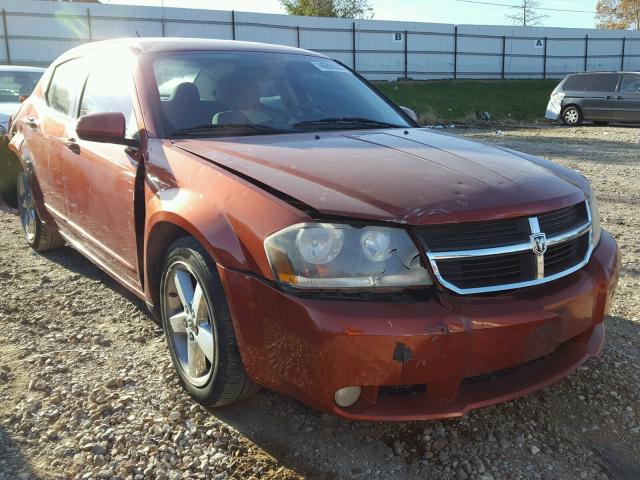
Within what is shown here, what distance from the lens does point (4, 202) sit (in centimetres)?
696

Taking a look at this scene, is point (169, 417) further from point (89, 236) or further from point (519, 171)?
point (519, 171)

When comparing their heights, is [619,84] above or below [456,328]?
above

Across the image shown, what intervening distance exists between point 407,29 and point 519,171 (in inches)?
1096

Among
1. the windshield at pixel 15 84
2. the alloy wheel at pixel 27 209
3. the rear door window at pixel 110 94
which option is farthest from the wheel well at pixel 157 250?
the windshield at pixel 15 84

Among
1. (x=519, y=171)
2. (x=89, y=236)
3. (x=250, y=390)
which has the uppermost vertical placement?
(x=519, y=171)

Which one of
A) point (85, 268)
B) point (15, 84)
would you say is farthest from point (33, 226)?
point (15, 84)

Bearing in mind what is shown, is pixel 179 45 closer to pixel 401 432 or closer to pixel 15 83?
pixel 401 432

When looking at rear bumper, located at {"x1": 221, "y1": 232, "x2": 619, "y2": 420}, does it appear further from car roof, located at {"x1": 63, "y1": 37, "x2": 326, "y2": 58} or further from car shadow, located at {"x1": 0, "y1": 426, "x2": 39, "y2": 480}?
car roof, located at {"x1": 63, "y1": 37, "x2": 326, "y2": 58}

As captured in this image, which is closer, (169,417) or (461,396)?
(461,396)

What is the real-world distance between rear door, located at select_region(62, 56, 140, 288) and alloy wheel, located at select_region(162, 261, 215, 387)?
41 cm

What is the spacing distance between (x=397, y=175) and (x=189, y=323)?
110cm

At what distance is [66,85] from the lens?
4191mm

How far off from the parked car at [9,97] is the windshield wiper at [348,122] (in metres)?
4.15

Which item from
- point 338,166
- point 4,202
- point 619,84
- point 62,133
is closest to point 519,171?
point 338,166
